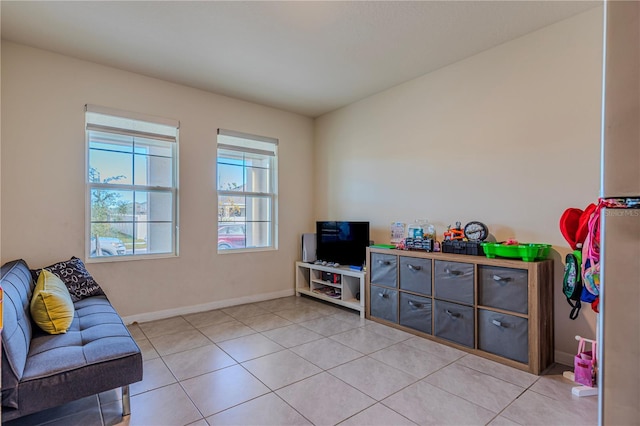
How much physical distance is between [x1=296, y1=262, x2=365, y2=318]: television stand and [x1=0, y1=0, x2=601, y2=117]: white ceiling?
2302 millimetres

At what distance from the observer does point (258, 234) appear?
4578mm

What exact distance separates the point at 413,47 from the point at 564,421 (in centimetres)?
298

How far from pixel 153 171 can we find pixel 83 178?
2.23 feet

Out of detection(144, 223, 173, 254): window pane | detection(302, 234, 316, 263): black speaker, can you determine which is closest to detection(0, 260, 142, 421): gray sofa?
detection(144, 223, 173, 254): window pane

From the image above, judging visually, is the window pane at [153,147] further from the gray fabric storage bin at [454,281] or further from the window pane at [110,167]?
the gray fabric storage bin at [454,281]

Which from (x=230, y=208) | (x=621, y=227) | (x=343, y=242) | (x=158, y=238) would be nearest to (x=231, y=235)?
(x=230, y=208)

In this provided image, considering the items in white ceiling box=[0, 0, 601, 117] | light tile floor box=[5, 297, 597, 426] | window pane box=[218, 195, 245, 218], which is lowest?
light tile floor box=[5, 297, 597, 426]

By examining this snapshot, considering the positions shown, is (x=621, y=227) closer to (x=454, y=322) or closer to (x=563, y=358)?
(x=454, y=322)

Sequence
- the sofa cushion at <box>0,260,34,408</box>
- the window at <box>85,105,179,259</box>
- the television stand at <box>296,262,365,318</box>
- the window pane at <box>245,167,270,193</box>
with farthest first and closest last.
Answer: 1. the window pane at <box>245,167,270,193</box>
2. the television stand at <box>296,262,365,318</box>
3. the window at <box>85,105,179,259</box>
4. the sofa cushion at <box>0,260,34,408</box>

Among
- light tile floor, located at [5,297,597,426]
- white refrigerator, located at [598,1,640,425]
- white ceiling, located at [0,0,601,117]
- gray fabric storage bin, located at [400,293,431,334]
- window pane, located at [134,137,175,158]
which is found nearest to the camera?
white refrigerator, located at [598,1,640,425]

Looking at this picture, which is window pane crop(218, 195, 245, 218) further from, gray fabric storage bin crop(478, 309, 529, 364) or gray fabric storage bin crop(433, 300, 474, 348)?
gray fabric storage bin crop(478, 309, 529, 364)

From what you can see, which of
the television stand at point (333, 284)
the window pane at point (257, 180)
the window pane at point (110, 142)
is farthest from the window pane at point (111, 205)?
the television stand at point (333, 284)

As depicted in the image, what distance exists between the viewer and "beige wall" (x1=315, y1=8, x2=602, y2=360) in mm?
2473

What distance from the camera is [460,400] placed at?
2020mm
